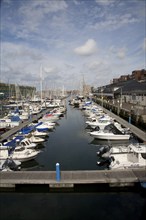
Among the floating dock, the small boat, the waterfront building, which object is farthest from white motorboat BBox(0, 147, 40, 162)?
the waterfront building

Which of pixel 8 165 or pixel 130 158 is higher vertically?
pixel 130 158

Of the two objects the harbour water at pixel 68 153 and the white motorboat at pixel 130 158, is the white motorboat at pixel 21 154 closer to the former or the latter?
the harbour water at pixel 68 153

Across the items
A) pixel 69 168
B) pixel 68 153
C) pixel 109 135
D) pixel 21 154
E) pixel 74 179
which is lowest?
pixel 69 168

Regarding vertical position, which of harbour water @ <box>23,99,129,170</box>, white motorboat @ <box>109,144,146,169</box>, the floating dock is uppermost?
white motorboat @ <box>109,144,146,169</box>

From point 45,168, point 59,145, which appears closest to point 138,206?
point 45,168

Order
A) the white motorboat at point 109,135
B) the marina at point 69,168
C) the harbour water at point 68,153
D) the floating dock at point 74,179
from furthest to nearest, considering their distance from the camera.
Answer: the white motorboat at point 109,135 < the harbour water at point 68,153 < the marina at point 69,168 < the floating dock at point 74,179

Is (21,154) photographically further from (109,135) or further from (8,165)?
(109,135)

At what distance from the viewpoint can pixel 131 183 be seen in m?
14.0

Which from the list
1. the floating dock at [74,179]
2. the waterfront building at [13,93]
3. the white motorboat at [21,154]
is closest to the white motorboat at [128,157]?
the floating dock at [74,179]

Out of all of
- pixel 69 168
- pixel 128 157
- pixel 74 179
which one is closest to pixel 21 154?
pixel 69 168

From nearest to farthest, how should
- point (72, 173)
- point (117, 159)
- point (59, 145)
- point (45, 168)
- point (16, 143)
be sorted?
1. point (72, 173)
2. point (117, 159)
3. point (45, 168)
4. point (16, 143)
5. point (59, 145)

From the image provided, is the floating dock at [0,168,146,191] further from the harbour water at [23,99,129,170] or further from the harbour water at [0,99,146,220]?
the harbour water at [23,99,129,170]

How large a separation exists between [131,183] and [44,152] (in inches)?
488

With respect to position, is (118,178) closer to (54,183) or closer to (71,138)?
(54,183)
